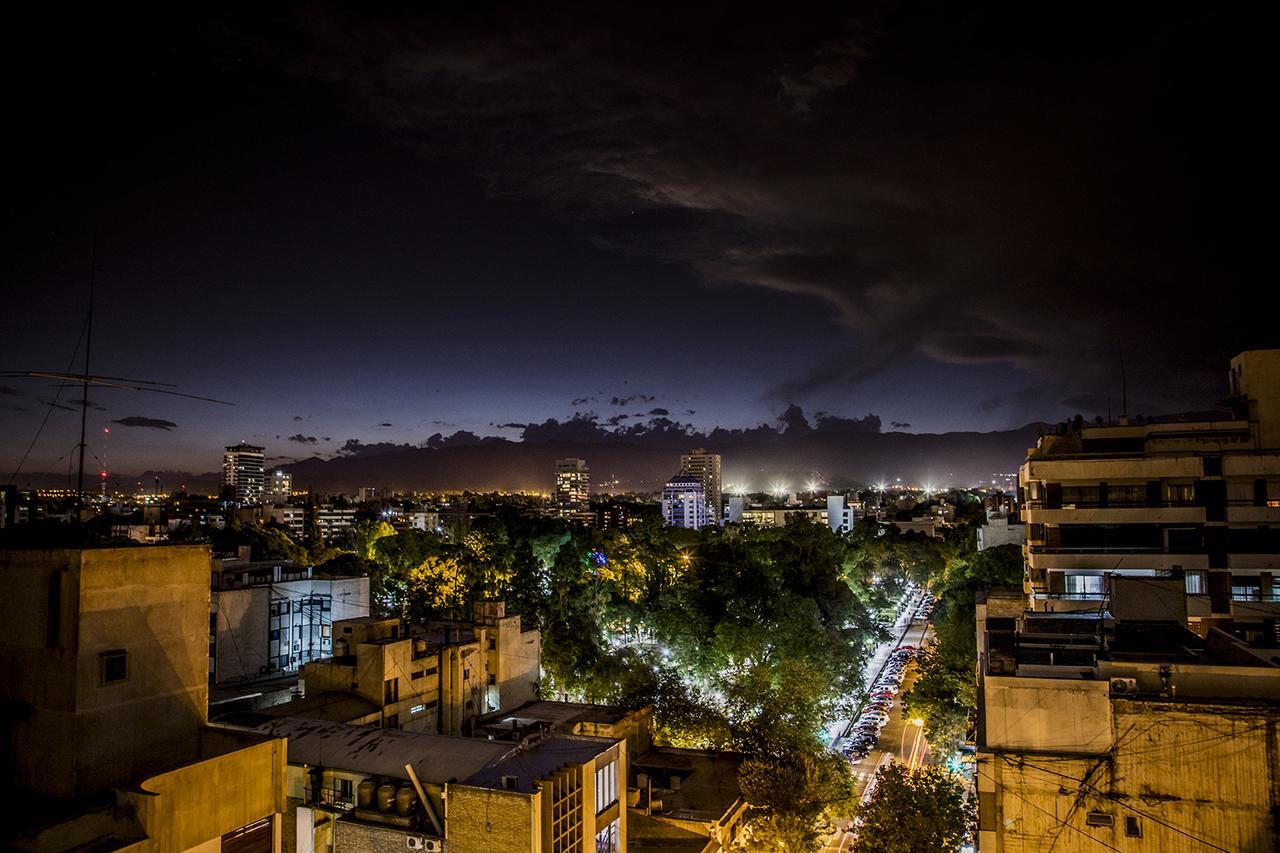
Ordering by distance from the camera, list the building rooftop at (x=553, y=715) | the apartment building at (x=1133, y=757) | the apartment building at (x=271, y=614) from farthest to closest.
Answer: the apartment building at (x=271, y=614)
the building rooftop at (x=553, y=715)
the apartment building at (x=1133, y=757)

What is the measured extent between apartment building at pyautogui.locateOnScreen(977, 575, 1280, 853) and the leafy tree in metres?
5.02

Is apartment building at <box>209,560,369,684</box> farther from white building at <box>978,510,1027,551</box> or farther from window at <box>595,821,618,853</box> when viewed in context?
white building at <box>978,510,1027,551</box>

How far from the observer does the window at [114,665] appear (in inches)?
491

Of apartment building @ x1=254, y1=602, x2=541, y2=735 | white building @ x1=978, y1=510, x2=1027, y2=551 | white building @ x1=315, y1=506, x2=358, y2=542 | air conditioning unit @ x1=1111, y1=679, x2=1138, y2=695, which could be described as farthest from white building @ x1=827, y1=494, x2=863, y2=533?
air conditioning unit @ x1=1111, y1=679, x2=1138, y2=695

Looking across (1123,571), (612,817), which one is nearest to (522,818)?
(612,817)

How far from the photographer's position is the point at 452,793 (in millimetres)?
17828

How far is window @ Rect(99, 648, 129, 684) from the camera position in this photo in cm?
1248

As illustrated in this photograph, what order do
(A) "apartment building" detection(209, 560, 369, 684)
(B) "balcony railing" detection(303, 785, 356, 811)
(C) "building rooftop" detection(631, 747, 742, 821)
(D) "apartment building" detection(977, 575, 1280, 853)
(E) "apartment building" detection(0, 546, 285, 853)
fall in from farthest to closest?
1. (A) "apartment building" detection(209, 560, 369, 684)
2. (C) "building rooftop" detection(631, 747, 742, 821)
3. (B) "balcony railing" detection(303, 785, 356, 811)
4. (D) "apartment building" detection(977, 575, 1280, 853)
5. (E) "apartment building" detection(0, 546, 285, 853)

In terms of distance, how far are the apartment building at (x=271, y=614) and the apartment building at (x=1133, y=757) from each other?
35.9m

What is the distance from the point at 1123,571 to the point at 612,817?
821 inches

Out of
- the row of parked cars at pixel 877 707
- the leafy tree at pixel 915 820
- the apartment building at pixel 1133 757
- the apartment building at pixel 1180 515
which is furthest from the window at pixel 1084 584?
the apartment building at pixel 1133 757

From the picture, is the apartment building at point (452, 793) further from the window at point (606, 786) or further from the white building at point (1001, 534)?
the white building at point (1001, 534)

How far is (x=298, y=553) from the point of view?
75.9 meters

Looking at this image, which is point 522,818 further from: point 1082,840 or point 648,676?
point 648,676
